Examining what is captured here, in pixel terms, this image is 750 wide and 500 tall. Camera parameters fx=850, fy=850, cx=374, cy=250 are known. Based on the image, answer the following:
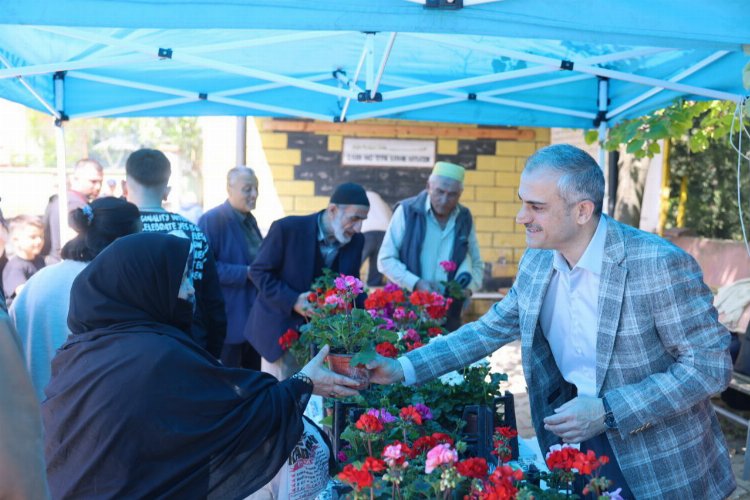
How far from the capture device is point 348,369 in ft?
9.41

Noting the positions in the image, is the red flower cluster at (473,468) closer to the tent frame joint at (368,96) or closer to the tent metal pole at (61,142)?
the tent frame joint at (368,96)

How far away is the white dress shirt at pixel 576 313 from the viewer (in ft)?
8.77

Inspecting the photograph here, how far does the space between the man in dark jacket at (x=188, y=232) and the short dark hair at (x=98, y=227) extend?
41 cm

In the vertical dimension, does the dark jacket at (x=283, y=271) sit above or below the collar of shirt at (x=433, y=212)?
below

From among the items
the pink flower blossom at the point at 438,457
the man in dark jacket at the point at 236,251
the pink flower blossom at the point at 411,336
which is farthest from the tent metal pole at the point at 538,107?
the pink flower blossom at the point at 438,457

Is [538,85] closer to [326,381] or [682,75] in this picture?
[682,75]

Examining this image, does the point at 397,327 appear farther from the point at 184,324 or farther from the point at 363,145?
the point at 363,145

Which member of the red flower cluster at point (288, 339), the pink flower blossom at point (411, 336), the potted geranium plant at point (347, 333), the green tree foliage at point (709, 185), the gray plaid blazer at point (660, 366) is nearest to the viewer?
the gray plaid blazer at point (660, 366)

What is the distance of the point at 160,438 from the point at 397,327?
201cm

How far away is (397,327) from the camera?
4.14 meters

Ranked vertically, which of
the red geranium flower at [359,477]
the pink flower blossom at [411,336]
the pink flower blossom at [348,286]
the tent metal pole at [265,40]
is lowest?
the pink flower blossom at [411,336]

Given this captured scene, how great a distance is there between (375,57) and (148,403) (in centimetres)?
364

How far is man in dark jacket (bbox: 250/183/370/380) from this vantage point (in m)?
4.68

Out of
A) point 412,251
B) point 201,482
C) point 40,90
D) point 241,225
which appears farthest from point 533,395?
point 40,90
